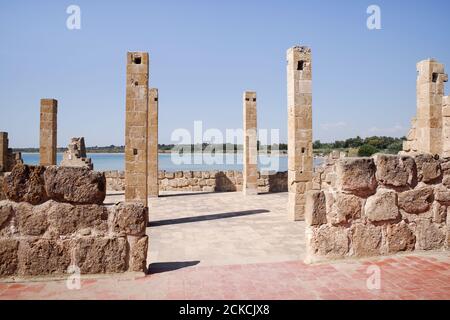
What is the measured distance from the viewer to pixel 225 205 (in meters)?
12.9

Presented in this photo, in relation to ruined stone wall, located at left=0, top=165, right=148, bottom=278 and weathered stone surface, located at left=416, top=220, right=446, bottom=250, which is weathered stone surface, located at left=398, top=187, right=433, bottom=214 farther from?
ruined stone wall, located at left=0, top=165, right=148, bottom=278

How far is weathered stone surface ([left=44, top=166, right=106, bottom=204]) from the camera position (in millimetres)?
4078

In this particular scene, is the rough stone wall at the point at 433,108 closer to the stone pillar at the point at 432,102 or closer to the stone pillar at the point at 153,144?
the stone pillar at the point at 432,102

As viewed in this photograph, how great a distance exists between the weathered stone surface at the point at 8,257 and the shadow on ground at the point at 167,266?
1576 mm

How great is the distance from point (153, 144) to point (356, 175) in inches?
495

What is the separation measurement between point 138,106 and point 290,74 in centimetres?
447

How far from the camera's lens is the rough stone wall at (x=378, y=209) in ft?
15.1

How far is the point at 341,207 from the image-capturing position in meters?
4.61

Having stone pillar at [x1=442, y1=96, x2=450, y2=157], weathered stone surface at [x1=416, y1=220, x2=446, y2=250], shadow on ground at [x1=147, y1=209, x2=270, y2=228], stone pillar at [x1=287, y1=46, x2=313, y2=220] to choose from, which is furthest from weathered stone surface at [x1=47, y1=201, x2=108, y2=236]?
stone pillar at [x1=442, y1=96, x2=450, y2=157]

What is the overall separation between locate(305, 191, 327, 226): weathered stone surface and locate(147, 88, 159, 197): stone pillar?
12.1m

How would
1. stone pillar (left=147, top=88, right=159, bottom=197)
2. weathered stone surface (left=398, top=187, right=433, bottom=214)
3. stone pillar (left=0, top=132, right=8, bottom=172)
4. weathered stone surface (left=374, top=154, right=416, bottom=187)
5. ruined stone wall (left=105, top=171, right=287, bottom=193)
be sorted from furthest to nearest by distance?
1. ruined stone wall (left=105, top=171, right=287, bottom=193)
2. stone pillar (left=0, top=132, right=8, bottom=172)
3. stone pillar (left=147, top=88, right=159, bottom=197)
4. weathered stone surface (left=398, top=187, right=433, bottom=214)
5. weathered stone surface (left=374, top=154, right=416, bottom=187)

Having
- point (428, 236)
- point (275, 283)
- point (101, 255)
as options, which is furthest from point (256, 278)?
point (428, 236)

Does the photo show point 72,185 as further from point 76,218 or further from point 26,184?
point 26,184
